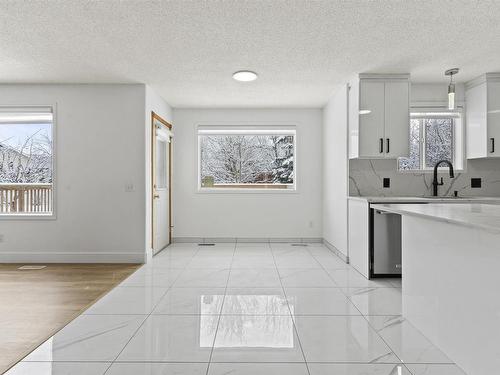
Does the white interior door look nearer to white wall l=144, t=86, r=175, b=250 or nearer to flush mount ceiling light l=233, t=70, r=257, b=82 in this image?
white wall l=144, t=86, r=175, b=250

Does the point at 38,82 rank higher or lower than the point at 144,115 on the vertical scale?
higher

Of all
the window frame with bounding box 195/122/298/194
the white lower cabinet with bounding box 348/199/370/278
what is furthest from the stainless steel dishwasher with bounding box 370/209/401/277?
the window frame with bounding box 195/122/298/194

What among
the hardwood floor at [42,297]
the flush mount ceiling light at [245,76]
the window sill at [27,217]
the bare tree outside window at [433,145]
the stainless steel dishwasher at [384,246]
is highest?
the flush mount ceiling light at [245,76]

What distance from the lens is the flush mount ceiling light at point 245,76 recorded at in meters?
4.21

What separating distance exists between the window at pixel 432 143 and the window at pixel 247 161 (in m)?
2.09

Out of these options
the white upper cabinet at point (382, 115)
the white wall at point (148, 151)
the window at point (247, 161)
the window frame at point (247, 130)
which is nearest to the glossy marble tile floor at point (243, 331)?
the white wall at point (148, 151)

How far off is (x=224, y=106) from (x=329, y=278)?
3455 millimetres

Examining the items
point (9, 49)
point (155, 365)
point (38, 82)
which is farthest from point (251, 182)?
point (155, 365)

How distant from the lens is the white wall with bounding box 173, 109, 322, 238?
6.26m

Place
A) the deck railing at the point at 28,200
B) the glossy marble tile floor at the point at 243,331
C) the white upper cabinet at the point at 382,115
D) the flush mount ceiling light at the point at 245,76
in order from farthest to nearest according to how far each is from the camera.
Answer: the deck railing at the point at 28,200 → the white upper cabinet at the point at 382,115 → the flush mount ceiling light at the point at 245,76 → the glossy marble tile floor at the point at 243,331

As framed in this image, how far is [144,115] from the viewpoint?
475 cm

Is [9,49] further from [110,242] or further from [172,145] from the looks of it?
[172,145]

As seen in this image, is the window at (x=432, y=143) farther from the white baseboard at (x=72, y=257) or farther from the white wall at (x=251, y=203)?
the white baseboard at (x=72, y=257)

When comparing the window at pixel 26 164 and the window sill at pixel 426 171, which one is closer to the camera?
the window sill at pixel 426 171
